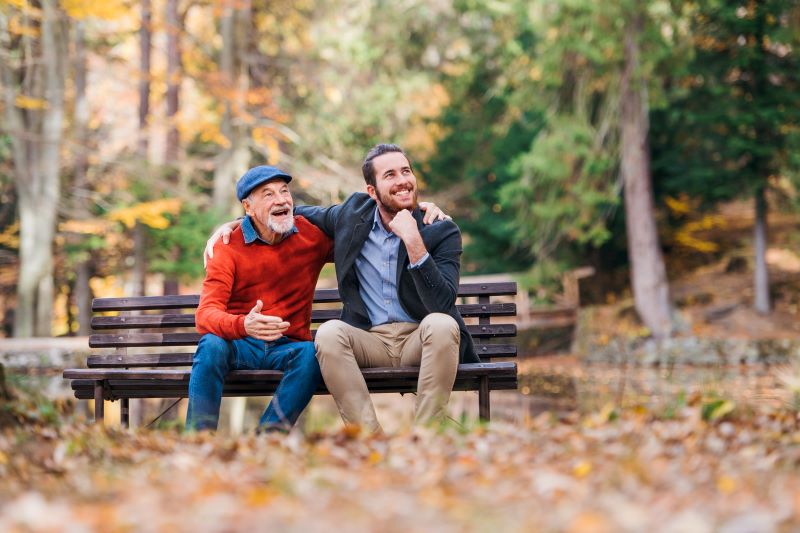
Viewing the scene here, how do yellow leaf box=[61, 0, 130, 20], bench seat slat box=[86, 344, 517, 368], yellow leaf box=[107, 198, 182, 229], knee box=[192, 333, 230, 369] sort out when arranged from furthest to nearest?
yellow leaf box=[107, 198, 182, 229]
yellow leaf box=[61, 0, 130, 20]
bench seat slat box=[86, 344, 517, 368]
knee box=[192, 333, 230, 369]

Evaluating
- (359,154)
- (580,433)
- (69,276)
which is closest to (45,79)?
(69,276)

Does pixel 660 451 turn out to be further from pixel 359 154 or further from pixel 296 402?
pixel 359 154

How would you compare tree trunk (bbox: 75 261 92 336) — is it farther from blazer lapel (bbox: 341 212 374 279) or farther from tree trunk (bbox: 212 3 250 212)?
blazer lapel (bbox: 341 212 374 279)

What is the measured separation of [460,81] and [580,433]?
2043 cm

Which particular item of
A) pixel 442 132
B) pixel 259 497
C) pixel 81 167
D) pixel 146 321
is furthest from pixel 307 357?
pixel 442 132

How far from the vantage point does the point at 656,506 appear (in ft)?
8.54

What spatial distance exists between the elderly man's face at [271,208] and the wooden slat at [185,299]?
2.23 ft

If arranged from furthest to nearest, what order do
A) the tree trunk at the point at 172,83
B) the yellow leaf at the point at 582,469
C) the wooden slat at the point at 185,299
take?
the tree trunk at the point at 172,83, the wooden slat at the point at 185,299, the yellow leaf at the point at 582,469

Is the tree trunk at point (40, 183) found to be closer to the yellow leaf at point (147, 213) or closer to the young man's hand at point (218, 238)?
the yellow leaf at point (147, 213)

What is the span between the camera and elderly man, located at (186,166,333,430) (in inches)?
193

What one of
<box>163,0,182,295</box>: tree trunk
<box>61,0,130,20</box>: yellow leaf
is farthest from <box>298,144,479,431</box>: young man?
<box>163,0,182,295</box>: tree trunk

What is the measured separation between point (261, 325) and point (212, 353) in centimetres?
27

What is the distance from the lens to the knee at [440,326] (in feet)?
15.7

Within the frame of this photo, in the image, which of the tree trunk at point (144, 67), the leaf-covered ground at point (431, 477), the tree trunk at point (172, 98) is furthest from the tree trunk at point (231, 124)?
the leaf-covered ground at point (431, 477)
